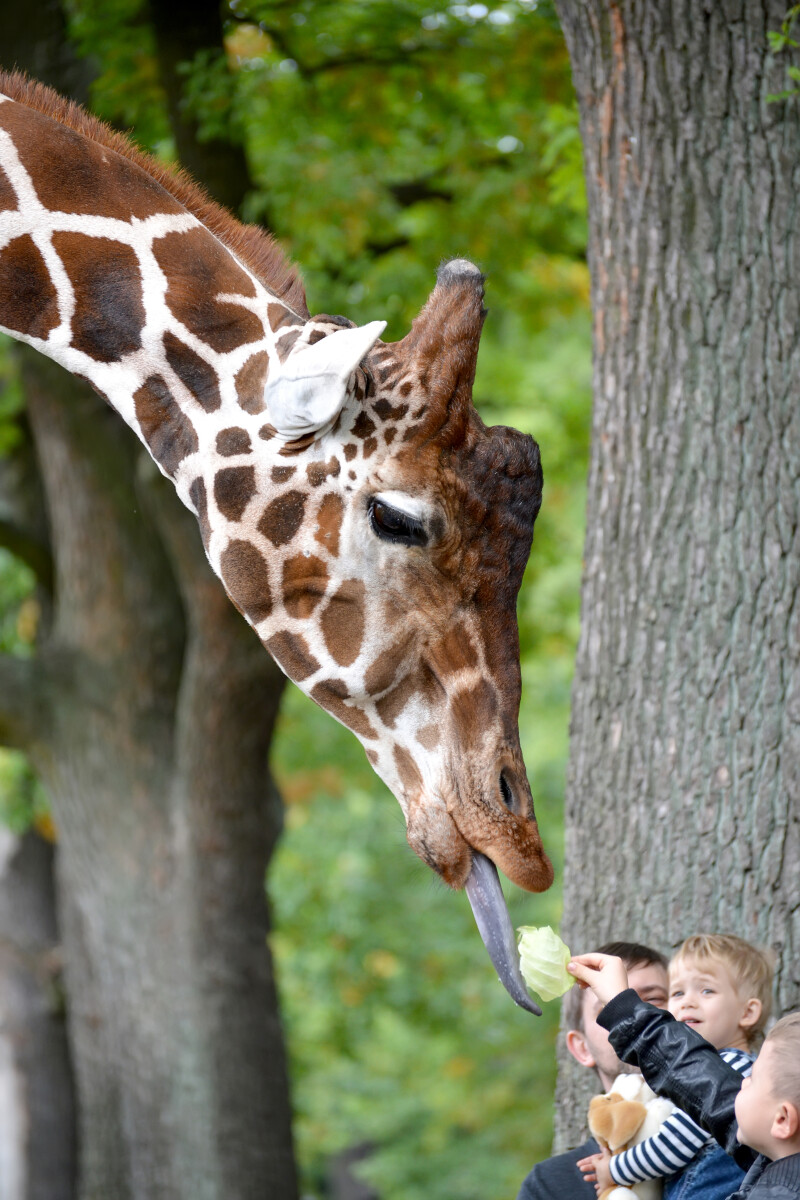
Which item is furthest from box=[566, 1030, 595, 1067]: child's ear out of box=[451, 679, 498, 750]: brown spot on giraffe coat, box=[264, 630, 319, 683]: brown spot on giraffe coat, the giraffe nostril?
box=[264, 630, 319, 683]: brown spot on giraffe coat

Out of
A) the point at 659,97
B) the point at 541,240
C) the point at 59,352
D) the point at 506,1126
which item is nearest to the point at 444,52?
the point at 541,240

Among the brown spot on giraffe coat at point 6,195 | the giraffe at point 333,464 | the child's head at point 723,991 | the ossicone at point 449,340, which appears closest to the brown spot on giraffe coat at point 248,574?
the giraffe at point 333,464

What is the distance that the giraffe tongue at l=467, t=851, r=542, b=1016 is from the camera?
244cm

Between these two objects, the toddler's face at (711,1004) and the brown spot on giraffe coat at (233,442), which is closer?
the brown spot on giraffe coat at (233,442)

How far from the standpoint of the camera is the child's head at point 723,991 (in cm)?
309

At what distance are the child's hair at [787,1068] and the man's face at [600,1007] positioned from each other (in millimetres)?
833

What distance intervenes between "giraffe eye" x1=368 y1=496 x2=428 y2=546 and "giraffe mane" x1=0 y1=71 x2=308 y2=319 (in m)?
0.68

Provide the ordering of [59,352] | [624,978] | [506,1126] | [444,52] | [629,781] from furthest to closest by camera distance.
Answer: [506,1126] → [444,52] → [629,781] → [59,352] → [624,978]

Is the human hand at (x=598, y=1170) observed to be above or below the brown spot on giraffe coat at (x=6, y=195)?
below

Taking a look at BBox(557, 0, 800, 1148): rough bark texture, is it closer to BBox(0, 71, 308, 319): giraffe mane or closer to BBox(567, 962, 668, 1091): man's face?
BBox(567, 962, 668, 1091): man's face

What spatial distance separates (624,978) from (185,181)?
2222mm

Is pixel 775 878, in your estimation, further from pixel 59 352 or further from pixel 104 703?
pixel 104 703

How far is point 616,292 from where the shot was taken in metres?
4.18

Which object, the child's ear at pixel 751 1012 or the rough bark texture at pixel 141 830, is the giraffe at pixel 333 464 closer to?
the child's ear at pixel 751 1012
